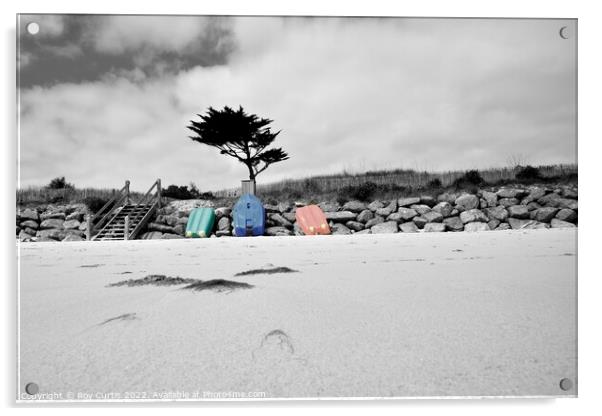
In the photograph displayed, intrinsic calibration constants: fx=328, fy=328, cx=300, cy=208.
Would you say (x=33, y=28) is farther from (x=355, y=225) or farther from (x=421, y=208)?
(x=421, y=208)

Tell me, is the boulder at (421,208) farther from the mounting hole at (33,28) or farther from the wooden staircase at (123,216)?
the mounting hole at (33,28)

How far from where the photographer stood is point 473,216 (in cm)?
566

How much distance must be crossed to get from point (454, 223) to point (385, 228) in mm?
1181

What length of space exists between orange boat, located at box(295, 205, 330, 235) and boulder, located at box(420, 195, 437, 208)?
1.93 metres

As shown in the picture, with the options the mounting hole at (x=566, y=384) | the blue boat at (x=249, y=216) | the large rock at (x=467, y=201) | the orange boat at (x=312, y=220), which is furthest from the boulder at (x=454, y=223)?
the mounting hole at (x=566, y=384)

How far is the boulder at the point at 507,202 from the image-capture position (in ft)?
16.4

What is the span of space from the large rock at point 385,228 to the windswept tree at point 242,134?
2313 mm

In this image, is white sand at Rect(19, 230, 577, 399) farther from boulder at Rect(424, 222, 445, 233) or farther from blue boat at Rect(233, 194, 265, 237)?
blue boat at Rect(233, 194, 265, 237)

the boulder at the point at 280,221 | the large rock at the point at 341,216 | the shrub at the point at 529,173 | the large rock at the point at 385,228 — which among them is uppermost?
the shrub at the point at 529,173

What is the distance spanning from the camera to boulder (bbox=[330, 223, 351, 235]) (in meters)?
6.00

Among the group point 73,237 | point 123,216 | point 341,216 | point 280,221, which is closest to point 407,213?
point 341,216

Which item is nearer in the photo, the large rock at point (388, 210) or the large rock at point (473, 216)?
the large rock at point (473, 216)

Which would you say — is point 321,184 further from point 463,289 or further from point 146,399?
point 146,399

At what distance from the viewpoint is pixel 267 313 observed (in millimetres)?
1354
